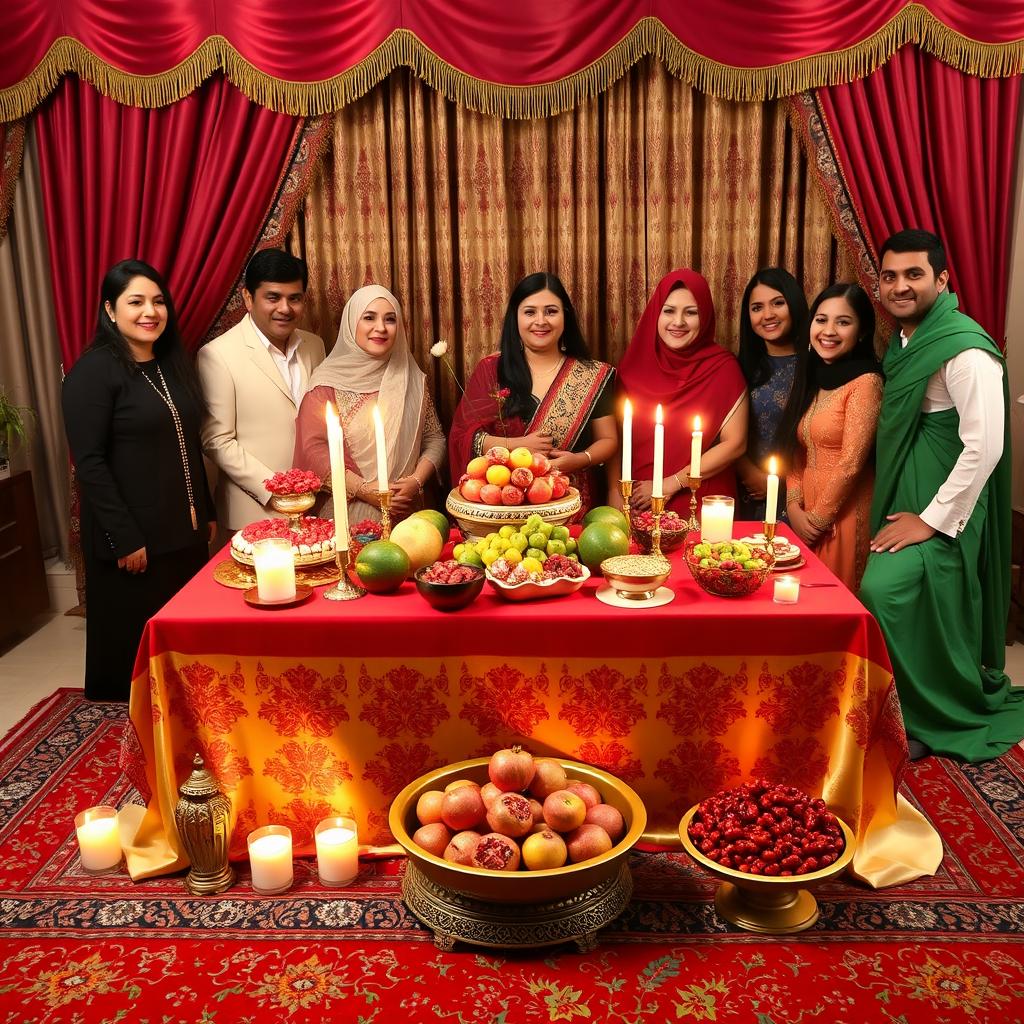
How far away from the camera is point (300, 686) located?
2.29 metres

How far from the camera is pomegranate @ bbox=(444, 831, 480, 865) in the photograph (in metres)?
2.04

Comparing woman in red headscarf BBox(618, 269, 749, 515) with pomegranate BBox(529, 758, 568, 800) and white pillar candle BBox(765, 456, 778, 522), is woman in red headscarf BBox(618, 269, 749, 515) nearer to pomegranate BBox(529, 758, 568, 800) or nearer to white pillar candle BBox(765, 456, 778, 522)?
white pillar candle BBox(765, 456, 778, 522)

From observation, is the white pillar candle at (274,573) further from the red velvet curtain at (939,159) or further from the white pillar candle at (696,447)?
the red velvet curtain at (939,159)

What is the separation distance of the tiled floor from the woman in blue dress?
1242 millimetres

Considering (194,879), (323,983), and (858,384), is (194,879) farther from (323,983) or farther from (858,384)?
(858,384)

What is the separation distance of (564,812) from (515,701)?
1.04ft

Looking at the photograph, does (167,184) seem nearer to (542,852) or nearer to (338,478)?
(338,478)

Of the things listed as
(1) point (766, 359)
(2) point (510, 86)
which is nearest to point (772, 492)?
(1) point (766, 359)

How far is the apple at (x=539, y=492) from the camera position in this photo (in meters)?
2.46

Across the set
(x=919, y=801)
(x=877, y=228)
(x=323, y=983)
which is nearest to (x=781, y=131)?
(x=877, y=228)

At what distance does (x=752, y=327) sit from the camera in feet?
11.3

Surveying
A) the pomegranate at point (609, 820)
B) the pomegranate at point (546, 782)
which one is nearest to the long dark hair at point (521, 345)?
the pomegranate at point (546, 782)

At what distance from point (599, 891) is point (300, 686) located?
82 centimetres

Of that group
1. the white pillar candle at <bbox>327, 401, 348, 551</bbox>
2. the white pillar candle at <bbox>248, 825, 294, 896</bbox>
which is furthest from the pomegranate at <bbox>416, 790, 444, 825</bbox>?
the white pillar candle at <bbox>327, 401, 348, 551</bbox>
